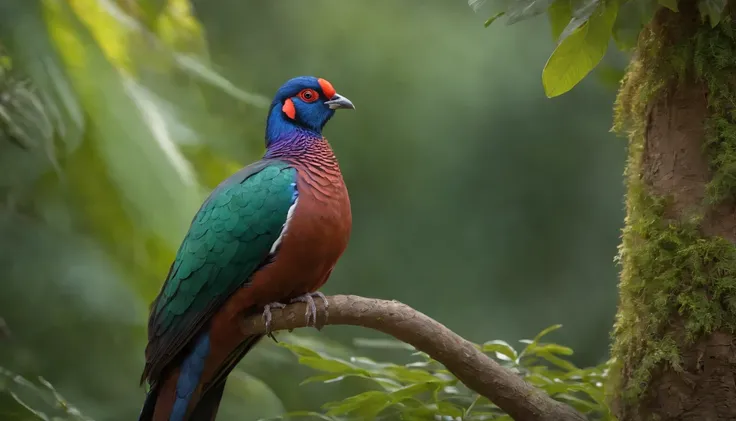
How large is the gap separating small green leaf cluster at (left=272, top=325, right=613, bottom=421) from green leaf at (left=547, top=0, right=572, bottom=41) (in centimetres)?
59

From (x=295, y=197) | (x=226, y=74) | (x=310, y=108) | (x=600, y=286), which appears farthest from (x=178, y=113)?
(x=600, y=286)

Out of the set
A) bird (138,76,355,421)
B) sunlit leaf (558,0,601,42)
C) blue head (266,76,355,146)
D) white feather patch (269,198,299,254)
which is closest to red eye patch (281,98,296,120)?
blue head (266,76,355,146)

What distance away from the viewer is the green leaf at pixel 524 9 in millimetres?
1335

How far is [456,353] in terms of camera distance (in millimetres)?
1384

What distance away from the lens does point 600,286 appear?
2.88 m

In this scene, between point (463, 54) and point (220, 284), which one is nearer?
point (220, 284)

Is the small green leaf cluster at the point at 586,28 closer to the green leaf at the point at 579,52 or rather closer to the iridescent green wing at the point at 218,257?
the green leaf at the point at 579,52

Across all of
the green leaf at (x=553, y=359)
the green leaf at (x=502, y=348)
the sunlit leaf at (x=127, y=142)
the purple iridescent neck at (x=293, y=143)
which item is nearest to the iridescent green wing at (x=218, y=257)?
the purple iridescent neck at (x=293, y=143)

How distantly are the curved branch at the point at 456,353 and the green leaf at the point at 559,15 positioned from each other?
576 millimetres

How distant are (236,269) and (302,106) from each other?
47 centimetres

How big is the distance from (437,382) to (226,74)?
1.51 m

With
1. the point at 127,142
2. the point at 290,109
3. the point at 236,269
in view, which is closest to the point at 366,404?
the point at 236,269

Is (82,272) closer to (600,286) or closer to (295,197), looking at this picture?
(295,197)

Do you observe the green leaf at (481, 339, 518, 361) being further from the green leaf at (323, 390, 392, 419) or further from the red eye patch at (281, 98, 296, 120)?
the red eye patch at (281, 98, 296, 120)
